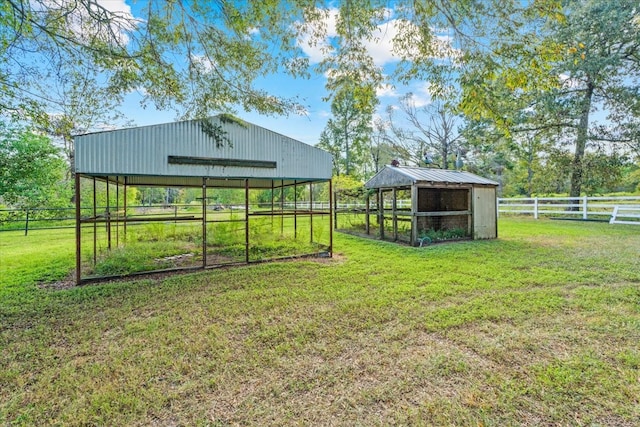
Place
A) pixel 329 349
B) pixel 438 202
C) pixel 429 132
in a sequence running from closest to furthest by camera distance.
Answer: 1. pixel 329 349
2. pixel 438 202
3. pixel 429 132

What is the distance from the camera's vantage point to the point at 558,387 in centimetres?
215

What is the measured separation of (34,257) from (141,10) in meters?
6.49

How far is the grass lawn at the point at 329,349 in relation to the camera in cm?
198

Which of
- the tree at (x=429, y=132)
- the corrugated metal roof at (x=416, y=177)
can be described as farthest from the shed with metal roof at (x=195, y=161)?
the tree at (x=429, y=132)

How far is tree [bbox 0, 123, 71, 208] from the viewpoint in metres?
11.8

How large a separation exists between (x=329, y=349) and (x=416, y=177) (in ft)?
21.8

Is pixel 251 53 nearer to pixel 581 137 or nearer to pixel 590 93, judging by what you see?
pixel 581 137

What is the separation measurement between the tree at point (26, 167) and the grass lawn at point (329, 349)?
32.5ft

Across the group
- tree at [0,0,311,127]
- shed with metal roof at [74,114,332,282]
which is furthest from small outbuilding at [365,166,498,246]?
tree at [0,0,311,127]

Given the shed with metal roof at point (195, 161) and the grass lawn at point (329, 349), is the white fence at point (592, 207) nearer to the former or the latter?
the grass lawn at point (329, 349)

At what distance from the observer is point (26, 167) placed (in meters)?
11.9

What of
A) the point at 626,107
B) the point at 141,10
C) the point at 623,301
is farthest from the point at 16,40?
the point at 626,107

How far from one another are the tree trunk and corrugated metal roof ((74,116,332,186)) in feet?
51.0

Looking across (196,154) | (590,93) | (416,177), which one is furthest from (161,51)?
(590,93)
